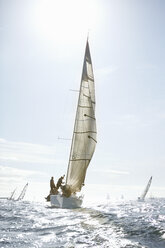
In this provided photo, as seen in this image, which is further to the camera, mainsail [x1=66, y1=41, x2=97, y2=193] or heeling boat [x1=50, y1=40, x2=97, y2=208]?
mainsail [x1=66, y1=41, x2=97, y2=193]

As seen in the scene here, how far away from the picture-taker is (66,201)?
28812 mm

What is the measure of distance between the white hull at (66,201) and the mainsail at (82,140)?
2124 millimetres

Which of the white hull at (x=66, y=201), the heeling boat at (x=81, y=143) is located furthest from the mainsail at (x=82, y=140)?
the white hull at (x=66, y=201)

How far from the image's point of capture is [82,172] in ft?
112

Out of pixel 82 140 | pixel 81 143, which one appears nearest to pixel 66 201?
pixel 81 143

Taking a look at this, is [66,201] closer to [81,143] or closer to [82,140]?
[81,143]

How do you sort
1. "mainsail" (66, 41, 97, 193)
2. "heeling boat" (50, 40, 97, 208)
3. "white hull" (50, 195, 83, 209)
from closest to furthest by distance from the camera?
"white hull" (50, 195, 83, 209)
"heeling boat" (50, 40, 97, 208)
"mainsail" (66, 41, 97, 193)

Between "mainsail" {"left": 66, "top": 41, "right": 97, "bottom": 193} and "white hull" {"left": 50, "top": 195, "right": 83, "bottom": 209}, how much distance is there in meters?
2.12

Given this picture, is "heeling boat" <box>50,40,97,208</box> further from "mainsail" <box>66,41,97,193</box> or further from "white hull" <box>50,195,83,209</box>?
"white hull" <box>50,195,83,209</box>

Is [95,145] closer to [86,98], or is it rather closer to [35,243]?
[86,98]

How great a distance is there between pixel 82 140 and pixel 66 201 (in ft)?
28.4

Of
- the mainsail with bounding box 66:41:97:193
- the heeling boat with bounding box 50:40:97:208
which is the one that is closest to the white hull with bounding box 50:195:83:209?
the heeling boat with bounding box 50:40:97:208

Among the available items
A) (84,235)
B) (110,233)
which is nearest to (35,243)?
(84,235)

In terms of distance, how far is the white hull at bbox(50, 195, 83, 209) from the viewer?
1133 inches
